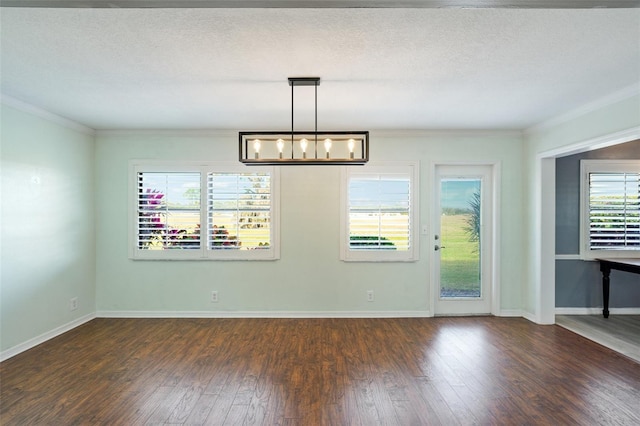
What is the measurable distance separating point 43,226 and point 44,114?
127cm

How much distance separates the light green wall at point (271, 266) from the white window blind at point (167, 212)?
0.23m

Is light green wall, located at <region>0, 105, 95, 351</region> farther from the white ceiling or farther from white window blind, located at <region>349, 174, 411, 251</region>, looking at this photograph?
white window blind, located at <region>349, 174, 411, 251</region>

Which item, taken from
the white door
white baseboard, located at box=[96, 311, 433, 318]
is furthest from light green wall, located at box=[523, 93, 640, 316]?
white baseboard, located at box=[96, 311, 433, 318]

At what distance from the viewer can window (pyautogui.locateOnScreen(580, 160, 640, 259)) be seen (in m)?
5.15

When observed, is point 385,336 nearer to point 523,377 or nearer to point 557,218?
point 523,377

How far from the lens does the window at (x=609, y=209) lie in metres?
5.15

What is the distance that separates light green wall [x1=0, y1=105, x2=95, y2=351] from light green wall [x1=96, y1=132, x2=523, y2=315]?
26 cm

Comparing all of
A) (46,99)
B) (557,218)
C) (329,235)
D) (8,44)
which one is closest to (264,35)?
(8,44)

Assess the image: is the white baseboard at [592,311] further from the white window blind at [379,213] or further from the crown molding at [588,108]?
the crown molding at [588,108]

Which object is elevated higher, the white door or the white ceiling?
the white ceiling

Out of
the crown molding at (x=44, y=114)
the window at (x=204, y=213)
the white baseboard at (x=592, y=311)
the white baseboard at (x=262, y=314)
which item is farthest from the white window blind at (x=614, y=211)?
the crown molding at (x=44, y=114)

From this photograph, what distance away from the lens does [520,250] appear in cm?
512

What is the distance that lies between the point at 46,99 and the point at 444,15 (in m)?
3.86

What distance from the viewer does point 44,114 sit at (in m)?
4.11
